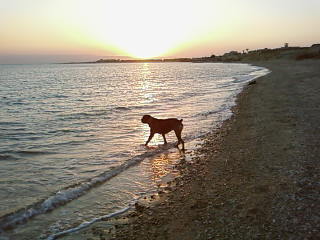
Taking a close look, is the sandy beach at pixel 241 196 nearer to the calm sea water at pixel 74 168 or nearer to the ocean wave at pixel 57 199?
the calm sea water at pixel 74 168

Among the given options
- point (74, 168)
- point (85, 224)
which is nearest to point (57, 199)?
point (85, 224)

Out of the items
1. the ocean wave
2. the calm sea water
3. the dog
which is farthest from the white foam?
the dog

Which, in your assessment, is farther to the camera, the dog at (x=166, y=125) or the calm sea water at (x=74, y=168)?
the dog at (x=166, y=125)

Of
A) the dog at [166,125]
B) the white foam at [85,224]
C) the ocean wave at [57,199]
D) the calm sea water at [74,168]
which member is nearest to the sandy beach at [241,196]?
the white foam at [85,224]

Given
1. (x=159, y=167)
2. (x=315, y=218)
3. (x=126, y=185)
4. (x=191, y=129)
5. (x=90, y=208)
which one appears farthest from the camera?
(x=191, y=129)

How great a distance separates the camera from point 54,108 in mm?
23656

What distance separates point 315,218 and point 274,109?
470 inches

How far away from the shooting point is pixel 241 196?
629 cm

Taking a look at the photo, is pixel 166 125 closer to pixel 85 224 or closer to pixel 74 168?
pixel 74 168

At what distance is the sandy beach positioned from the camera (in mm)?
5078

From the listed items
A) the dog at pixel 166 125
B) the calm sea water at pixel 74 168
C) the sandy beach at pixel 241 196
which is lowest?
the calm sea water at pixel 74 168

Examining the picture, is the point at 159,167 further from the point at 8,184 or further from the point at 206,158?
the point at 8,184

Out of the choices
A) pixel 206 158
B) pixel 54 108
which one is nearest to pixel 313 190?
pixel 206 158

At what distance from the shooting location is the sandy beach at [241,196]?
200 inches
